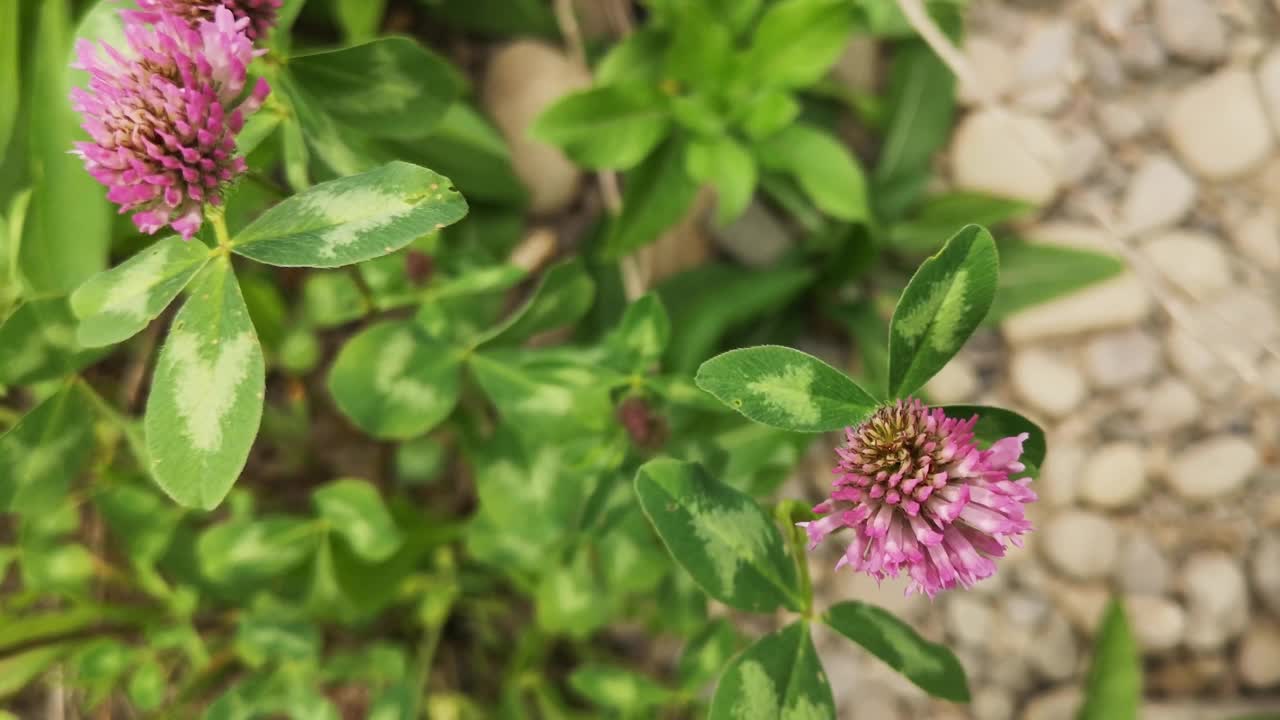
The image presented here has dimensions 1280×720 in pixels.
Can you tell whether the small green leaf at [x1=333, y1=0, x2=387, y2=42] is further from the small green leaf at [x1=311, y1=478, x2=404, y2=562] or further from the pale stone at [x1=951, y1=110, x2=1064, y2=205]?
the pale stone at [x1=951, y1=110, x2=1064, y2=205]

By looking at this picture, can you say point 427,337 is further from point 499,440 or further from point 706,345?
point 706,345

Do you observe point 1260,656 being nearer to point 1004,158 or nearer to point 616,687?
point 1004,158

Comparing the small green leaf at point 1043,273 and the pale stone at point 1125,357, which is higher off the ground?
the small green leaf at point 1043,273

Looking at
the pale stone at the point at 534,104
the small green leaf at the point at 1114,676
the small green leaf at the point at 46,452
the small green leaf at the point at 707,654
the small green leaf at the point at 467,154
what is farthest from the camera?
the pale stone at the point at 534,104

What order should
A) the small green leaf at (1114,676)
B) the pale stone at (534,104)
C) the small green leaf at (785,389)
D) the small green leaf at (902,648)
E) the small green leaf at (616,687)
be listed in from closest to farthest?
1. the small green leaf at (785,389)
2. the small green leaf at (902,648)
3. the small green leaf at (616,687)
4. the small green leaf at (1114,676)
5. the pale stone at (534,104)

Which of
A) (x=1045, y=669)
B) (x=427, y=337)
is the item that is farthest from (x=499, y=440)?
(x=1045, y=669)

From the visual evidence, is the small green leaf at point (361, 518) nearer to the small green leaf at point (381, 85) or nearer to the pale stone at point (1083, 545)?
the small green leaf at point (381, 85)

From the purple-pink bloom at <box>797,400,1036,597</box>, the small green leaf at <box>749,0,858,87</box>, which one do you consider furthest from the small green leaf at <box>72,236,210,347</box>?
the small green leaf at <box>749,0,858,87</box>

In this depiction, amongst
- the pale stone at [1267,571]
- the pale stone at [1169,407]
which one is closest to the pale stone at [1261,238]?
the pale stone at [1169,407]

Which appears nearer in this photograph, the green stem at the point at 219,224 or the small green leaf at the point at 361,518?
the green stem at the point at 219,224
